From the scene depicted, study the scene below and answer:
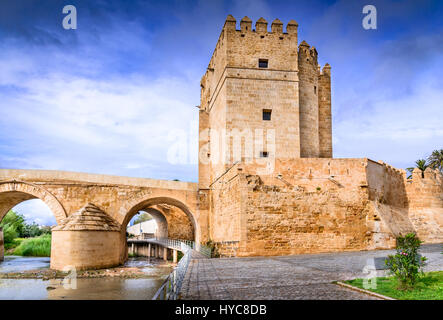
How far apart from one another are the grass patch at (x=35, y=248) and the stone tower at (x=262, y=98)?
18.4m

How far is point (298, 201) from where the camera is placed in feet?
47.0

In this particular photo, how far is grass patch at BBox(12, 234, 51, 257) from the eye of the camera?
30.2 metres

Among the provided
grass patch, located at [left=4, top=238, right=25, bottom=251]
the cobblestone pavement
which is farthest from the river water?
grass patch, located at [left=4, top=238, right=25, bottom=251]

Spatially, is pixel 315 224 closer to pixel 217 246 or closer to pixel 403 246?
pixel 217 246

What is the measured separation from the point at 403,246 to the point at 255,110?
12819 mm

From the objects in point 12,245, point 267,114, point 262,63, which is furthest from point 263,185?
point 12,245

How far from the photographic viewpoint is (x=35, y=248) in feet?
100

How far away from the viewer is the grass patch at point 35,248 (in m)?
30.2

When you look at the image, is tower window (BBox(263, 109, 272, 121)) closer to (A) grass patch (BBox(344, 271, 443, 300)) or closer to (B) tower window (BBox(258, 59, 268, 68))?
(B) tower window (BBox(258, 59, 268, 68))

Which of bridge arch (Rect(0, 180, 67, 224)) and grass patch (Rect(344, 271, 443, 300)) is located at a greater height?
bridge arch (Rect(0, 180, 67, 224))

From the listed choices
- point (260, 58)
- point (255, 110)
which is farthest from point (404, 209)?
point (260, 58)

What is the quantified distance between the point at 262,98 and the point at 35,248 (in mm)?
23022

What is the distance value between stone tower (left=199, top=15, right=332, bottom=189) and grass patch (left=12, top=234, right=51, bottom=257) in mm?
18449

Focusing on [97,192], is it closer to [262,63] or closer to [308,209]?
[262,63]
